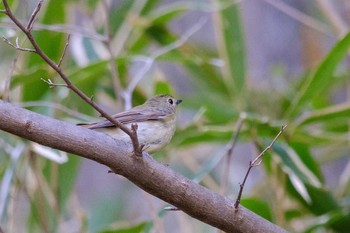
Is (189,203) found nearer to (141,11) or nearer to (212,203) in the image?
(212,203)

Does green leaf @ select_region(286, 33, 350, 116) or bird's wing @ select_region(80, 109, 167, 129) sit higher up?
green leaf @ select_region(286, 33, 350, 116)

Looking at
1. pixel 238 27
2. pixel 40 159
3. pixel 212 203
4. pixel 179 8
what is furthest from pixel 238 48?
pixel 212 203

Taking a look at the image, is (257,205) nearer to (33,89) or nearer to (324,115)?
(324,115)

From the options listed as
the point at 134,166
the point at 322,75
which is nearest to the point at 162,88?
the point at 322,75

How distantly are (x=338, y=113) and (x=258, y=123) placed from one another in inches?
13.5

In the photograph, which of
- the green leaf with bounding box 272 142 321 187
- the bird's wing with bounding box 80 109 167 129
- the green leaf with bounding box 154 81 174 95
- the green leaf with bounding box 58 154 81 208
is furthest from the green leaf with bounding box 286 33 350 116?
the green leaf with bounding box 58 154 81 208

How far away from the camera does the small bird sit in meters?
2.19

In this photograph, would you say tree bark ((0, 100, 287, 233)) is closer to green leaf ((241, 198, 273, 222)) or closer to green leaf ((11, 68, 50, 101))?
green leaf ((241, 198, 273, 222))

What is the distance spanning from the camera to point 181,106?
130 inches

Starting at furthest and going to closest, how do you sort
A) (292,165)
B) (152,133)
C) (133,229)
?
1. (133,229)
2. (292,165)
3. (152,133)

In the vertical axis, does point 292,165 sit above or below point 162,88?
below

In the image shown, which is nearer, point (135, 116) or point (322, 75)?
point (135, 116)

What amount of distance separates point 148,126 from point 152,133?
41 mm

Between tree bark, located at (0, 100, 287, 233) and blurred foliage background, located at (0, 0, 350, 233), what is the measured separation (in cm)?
68
